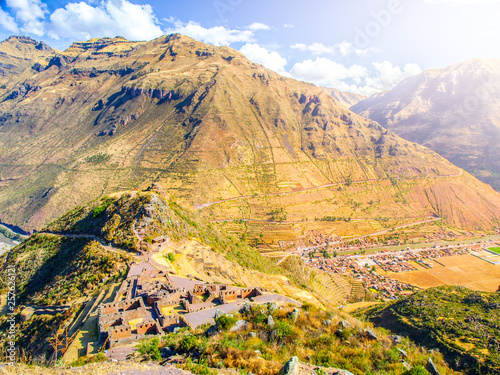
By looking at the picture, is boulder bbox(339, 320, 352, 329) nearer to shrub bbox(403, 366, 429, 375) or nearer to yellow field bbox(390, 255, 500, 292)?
shrub bbox(403, 366, 429, 375)

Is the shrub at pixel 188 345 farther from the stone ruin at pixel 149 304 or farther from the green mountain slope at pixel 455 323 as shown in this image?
the green mountain slope at pixel 455 323

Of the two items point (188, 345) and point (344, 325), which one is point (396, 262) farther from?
point (188, 345)

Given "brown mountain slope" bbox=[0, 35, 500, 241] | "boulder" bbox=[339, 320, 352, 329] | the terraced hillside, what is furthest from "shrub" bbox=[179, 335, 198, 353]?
"brown mountain slope" bbox=[0, 35, 500, 241]

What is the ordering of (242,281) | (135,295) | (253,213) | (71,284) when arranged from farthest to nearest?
(253,213)
(242,281)
(71,284)
(135,295)

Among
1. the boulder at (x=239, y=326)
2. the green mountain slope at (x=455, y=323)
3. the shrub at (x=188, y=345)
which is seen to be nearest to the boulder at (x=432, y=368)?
the boulder at (x=239, y=326)

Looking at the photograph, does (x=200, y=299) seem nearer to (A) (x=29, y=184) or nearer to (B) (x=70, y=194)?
(B) (x=70, y=194)

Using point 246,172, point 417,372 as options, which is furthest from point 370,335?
point 246,172

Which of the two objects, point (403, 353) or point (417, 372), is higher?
point (417, 372)

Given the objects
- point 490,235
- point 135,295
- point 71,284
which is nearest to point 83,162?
point 71,284
